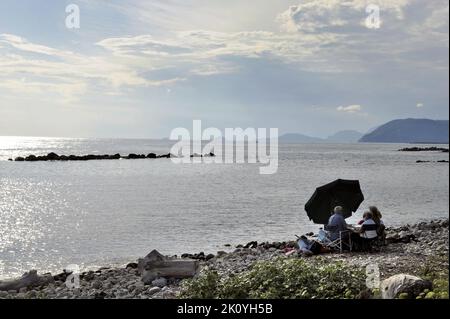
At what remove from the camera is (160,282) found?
1400cm

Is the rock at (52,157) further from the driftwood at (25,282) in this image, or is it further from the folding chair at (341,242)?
the folding chair at (341,242)

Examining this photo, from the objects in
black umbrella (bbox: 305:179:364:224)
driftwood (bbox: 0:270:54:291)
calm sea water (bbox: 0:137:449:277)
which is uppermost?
black umbrella (bbox: 305:179:364:224)

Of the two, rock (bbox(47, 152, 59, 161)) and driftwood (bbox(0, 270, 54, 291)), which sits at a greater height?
rock (bbox(47, 152, 59, 161))

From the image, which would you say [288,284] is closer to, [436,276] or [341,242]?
[436,276]

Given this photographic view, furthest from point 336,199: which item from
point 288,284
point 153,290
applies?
point 288,284

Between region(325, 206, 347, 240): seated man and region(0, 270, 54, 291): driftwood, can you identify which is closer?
region(0, 270, 54, 291): driftwood

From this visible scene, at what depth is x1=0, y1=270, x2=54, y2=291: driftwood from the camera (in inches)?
605

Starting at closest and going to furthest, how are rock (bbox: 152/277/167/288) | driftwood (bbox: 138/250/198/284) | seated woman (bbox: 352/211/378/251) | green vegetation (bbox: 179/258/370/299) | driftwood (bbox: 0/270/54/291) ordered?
1. green vegetation (bbox: 179/258/370/299)
2. rock (bbox: 152/277/167/288)
3. driftwood (bbox: 138/250/198/284)
4. driftwood (bbox: 0/270/54/291)
5. seated woman (bbox: 352/211/378/251)

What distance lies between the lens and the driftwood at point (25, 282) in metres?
15.4

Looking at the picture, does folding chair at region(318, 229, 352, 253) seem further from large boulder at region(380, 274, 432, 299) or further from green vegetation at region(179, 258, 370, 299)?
large boulder at region(380, 274, 432, 299)

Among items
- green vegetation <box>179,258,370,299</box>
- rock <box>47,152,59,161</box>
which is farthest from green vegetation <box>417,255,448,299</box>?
rock <box>47,152,59,161</box>

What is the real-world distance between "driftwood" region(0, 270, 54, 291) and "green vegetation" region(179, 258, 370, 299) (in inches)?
317

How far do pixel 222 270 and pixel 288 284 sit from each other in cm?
706

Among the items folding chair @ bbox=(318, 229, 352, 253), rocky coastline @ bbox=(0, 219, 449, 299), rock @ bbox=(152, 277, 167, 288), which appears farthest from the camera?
folding chair @ bbox=(318, 229, 352, 253)
